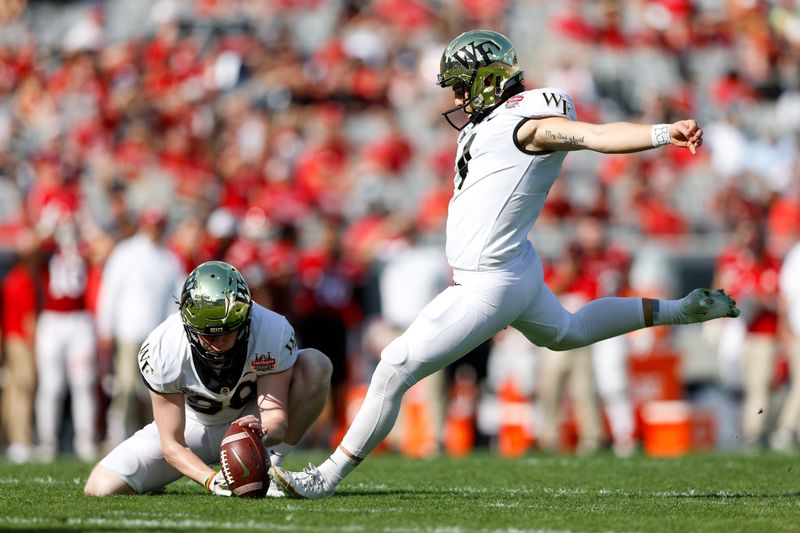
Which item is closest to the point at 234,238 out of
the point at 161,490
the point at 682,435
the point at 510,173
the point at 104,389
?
the point at 104,389

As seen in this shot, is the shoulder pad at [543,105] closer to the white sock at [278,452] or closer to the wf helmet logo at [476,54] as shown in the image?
the wf helmet logo at [476,54]

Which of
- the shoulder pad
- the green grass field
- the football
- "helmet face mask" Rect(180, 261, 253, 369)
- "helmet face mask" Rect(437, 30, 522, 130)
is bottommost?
the green grass field

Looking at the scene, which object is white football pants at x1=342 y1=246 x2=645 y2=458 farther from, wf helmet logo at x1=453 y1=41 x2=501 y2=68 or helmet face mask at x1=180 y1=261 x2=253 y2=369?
wf helmet logo at x1=453 y1=41 x2=501 y2=68

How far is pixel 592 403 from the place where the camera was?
10875mm

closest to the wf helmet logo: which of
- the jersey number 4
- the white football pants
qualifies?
the jersey number 4

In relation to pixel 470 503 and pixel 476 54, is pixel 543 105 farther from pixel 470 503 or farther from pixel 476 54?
pixel 470 503

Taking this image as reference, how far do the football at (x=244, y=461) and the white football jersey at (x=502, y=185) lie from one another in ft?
3.72

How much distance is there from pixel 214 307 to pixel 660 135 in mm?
1878

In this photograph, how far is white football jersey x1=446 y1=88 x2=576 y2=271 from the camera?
17.7ft

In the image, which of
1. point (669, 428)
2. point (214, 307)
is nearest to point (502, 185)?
point (214, 307)

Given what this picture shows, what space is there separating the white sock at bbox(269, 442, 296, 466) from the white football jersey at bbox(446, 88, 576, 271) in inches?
45.5

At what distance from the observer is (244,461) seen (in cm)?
529

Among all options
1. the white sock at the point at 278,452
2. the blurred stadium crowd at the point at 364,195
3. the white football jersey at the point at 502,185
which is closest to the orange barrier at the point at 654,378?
the blurred stadium crowd at the point at 364,195

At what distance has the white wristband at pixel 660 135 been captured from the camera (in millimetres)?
4987
